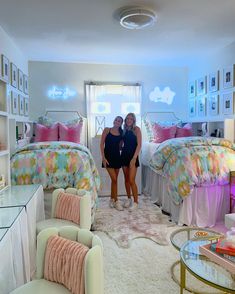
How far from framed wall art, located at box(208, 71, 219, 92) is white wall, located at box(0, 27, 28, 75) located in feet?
10.0

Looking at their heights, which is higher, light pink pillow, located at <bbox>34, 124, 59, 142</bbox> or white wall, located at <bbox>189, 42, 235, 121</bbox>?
white wall, located at <bbox>189, 42, 235, 121</bbox>

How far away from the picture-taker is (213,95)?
14.4 ft

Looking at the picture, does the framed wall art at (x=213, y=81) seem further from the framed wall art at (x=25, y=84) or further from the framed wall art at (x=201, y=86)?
the framed wall art at (x=25, y=84)

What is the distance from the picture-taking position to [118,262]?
2354mm

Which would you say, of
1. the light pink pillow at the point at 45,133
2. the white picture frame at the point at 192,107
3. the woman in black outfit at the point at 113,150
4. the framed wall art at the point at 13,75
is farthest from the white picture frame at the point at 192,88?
the framed wall art at the point at 13,75

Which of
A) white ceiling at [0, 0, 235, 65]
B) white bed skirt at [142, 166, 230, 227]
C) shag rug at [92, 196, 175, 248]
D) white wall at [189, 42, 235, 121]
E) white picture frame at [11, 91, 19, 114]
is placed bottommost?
shag rug at [92, 196, 175, 248]

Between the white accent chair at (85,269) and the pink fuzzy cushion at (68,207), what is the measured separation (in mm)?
681

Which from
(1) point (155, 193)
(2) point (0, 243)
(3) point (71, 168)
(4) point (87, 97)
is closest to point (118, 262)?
(3) point (71, 168)

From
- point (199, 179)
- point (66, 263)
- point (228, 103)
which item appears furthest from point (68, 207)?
point (228, 103)

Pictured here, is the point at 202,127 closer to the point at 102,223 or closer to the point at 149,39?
the point at 149,39

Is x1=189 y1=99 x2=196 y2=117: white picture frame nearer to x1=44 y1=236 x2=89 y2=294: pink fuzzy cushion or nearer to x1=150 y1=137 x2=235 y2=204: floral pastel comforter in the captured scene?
x1=150 y1=137 x2=235 y2=204: floral pastel comforter

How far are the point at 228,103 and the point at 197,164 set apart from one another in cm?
136

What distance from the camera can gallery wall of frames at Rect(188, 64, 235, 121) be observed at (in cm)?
394

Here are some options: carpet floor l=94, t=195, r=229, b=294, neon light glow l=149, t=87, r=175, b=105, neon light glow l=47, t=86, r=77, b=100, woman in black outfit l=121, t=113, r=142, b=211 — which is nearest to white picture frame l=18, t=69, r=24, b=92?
neon light glow l=47, t=86, r=77, b=100
